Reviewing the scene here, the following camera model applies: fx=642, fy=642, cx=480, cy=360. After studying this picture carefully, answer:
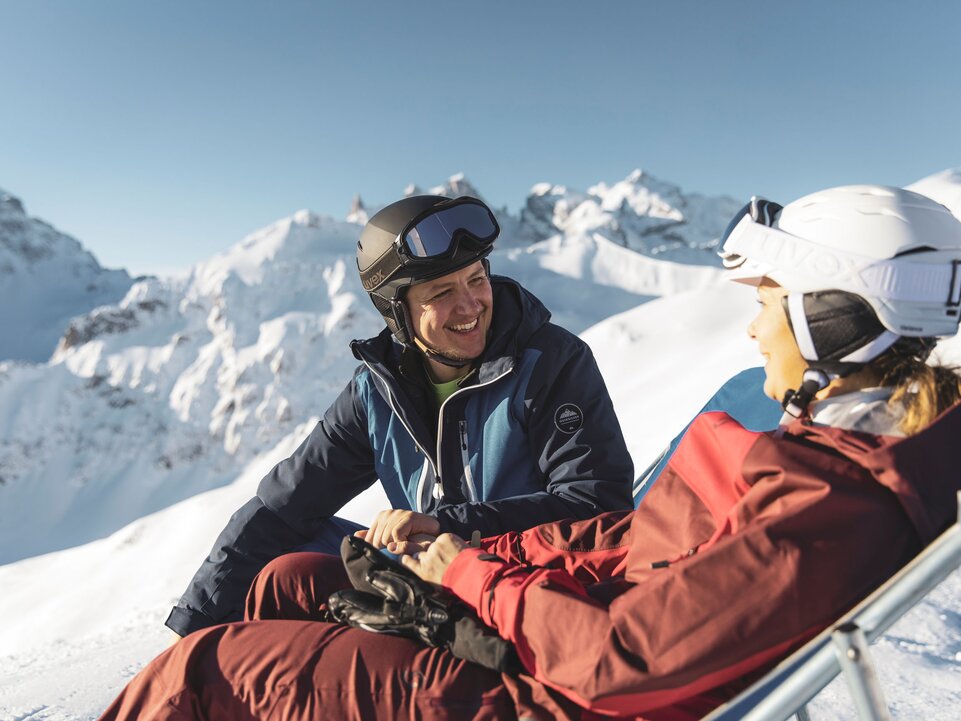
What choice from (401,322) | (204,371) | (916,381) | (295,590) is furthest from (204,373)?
(916,381)

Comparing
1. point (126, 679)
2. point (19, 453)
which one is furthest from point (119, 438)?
point (126, 679)

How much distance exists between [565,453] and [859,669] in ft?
4.34

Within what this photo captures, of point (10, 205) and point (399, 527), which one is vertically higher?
point (10, 205)

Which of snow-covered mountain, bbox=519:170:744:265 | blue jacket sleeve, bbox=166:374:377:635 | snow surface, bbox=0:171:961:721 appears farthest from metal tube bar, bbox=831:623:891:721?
snow-covered mountain, bbox=519:170:744:265

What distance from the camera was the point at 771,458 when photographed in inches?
45.6

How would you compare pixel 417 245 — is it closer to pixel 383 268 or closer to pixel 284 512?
pixel 383 268

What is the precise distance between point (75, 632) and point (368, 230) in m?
12.3

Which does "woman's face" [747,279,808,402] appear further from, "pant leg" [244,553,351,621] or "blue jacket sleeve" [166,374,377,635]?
"blue jacket sleeve" [166,374,377,635]

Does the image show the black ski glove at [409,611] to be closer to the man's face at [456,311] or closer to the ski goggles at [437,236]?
the man's face at [456,311]

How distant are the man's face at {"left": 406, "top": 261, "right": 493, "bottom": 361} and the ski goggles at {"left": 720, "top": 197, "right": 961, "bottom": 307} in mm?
1093

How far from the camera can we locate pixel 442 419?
Result: 2.40 meters

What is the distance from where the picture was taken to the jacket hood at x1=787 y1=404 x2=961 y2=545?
105 cm

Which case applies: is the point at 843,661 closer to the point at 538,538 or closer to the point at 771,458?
the point at 771,458

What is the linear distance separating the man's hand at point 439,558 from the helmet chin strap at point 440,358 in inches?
42.0
